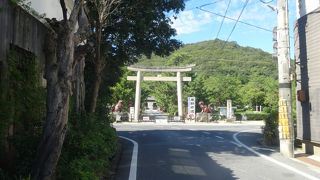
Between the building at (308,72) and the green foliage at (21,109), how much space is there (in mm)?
10555

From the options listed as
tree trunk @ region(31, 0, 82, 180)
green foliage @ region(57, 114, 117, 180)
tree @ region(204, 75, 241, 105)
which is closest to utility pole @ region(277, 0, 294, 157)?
green foliage @ region(57, 114, 117, 180)

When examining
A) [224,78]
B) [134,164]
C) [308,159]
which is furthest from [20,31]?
[224,78]

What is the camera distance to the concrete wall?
8641 millimetres

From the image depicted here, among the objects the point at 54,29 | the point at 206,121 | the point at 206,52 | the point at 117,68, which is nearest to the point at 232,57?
the point at 206,52

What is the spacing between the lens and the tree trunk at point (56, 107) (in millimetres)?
7383

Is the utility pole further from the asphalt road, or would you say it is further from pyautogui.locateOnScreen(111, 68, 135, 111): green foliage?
pyautogui.locateOnScreen(111, 68, 135, 111): green foliage

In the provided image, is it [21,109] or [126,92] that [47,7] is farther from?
[126,92]

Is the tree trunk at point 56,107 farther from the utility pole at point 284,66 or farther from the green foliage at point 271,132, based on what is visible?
the green foliage at point 271,132

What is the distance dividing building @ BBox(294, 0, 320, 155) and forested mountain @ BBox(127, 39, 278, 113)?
110ft

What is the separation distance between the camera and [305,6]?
1855cm

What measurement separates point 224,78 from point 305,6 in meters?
57.0

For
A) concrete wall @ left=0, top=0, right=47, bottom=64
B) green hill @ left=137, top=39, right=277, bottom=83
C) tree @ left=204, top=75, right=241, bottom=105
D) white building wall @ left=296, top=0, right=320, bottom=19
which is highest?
green hill @ left=137, top=39, right=277, bottom=83

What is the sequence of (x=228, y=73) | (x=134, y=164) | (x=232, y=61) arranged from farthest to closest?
(x=228, y=73), (x=232, y=61), (x=134, y=164)

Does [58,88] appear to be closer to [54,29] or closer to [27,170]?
[27,170]
